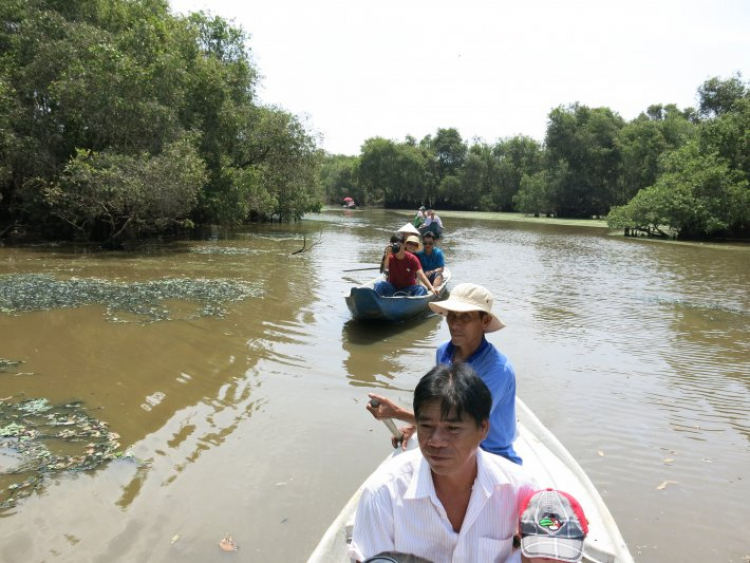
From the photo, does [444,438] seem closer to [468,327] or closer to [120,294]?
[468,327]

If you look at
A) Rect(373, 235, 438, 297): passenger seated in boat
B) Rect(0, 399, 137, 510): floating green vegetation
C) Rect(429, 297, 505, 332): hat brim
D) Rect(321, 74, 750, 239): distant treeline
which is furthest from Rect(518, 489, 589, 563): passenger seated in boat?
Rect(321, 74, 750, 239): distant treeline

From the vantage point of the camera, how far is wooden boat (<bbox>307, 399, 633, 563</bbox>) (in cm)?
242

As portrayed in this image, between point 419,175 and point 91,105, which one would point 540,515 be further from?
point 419,175

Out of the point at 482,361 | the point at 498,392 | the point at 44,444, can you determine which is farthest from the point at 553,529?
the point at 44,444

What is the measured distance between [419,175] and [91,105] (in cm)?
5519

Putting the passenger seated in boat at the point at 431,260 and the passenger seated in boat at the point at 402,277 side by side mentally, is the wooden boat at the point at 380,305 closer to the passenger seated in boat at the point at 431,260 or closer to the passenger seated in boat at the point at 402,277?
the passenger seated in boat at the point at 402,277

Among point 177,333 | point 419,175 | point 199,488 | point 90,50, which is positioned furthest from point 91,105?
point 419,175

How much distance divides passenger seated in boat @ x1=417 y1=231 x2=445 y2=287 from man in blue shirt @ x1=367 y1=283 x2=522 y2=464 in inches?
267

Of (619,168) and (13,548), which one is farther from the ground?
(619,168)

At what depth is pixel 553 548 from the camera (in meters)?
1.58

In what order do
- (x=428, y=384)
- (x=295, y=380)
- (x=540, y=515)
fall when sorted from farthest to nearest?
1. (x=295, y=380)
2. (x=428, y=384)
3. (x=540, y=515)

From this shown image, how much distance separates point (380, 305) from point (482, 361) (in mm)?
5381

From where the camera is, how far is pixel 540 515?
163cm

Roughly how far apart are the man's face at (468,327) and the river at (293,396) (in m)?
1.56
